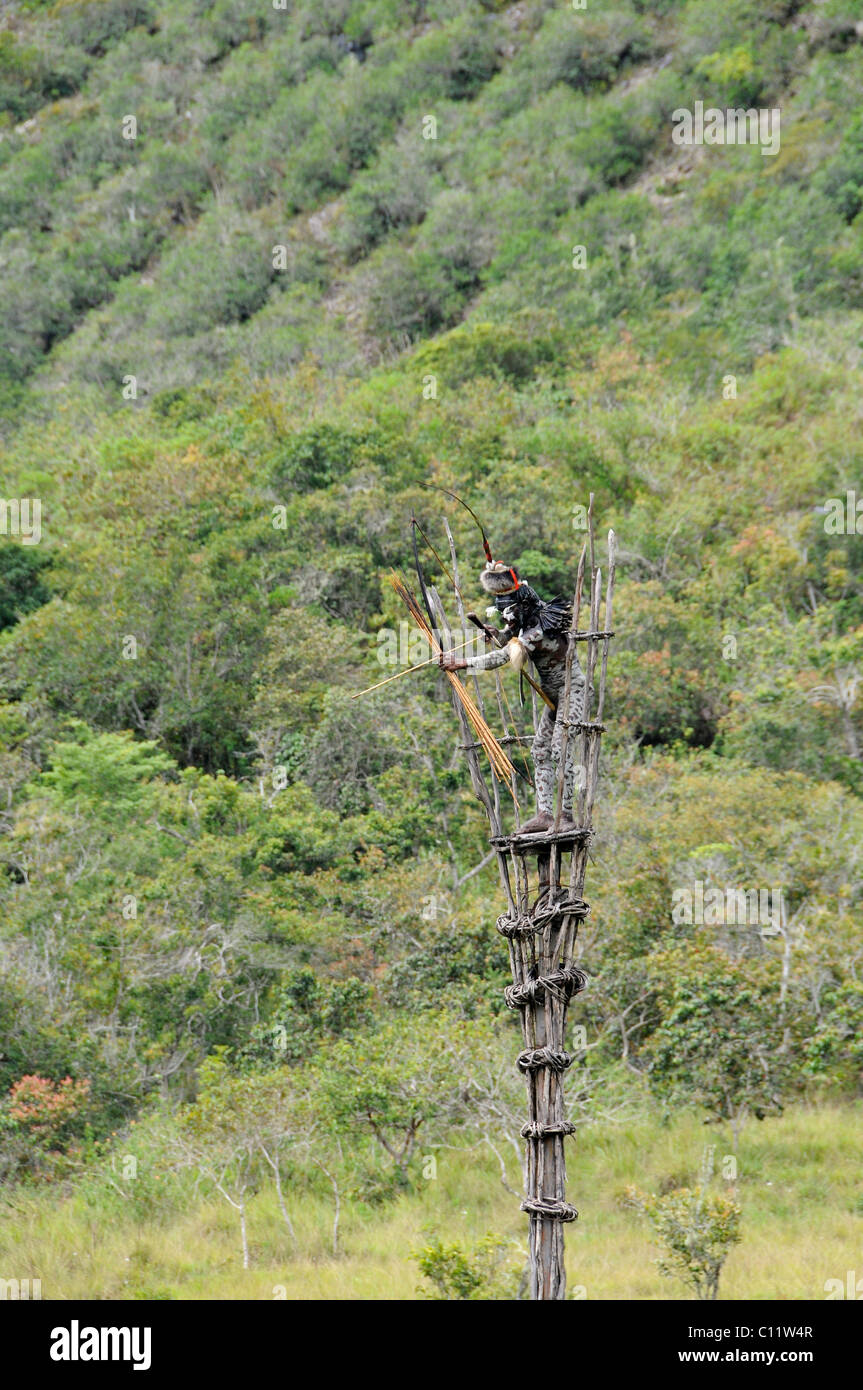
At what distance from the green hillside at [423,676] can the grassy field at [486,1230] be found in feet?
0.18

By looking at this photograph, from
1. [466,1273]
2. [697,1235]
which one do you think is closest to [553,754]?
[466,1273]

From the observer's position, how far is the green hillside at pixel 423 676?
1490 cm

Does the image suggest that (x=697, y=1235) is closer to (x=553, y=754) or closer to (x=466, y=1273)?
(x=466, y=1273)

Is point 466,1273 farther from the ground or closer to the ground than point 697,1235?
closer to the ground

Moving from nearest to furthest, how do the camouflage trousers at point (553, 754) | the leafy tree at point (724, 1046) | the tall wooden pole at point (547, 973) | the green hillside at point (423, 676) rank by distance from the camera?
the tall wooden pole at point (547, 973) < the camouflage trousers at point (553, 754) < the leafy tree at point (724, 1046) < the green hillside at point (423, 676)

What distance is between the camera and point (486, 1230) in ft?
46.5

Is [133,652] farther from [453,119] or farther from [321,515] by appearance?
[453,119]

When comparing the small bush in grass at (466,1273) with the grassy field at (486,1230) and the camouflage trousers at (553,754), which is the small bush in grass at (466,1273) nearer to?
the grassy field at (486,1230)

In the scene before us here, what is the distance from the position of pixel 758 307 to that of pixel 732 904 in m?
22.8

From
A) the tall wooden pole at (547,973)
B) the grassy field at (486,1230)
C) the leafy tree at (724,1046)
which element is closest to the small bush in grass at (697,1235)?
the grassy field at (486,1230)

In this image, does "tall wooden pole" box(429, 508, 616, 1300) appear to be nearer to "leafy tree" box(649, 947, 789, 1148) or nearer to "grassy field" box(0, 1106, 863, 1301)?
"grassy field" box(0, 1106, 863, 1301)

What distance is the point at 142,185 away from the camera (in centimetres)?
5884

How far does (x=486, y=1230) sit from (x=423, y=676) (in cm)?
1056
